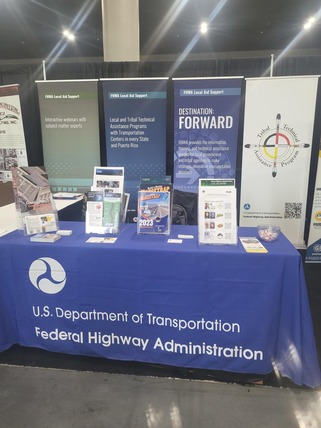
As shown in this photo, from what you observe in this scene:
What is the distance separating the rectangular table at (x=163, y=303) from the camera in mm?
1507

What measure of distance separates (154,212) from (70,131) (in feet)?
7.40

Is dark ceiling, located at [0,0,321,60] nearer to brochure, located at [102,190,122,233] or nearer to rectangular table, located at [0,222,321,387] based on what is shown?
brochure, located at [102,190,122,233]

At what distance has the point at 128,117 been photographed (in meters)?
3.41

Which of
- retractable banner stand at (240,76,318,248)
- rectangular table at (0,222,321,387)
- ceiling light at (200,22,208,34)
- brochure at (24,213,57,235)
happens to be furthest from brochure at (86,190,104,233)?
ceiling light at (200,22,208,34)

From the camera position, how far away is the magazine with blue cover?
1.73 meters

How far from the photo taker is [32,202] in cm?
179

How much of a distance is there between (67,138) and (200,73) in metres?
1.69

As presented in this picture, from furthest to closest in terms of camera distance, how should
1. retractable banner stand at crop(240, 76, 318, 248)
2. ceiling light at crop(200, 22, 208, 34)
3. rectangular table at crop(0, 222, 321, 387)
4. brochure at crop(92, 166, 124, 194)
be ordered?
ceiling light at crop(200, 22, 208, 34) < retractable banner stand at crop(240, 76, 318, 248) < brochure at crop(92, 166, 124, 194) < rectangular table at crop(0, 222, 321, 387)

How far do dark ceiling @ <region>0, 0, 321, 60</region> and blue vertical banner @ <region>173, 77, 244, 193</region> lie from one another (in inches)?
101

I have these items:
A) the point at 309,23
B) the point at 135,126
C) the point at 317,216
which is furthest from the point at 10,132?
the point at 309,23

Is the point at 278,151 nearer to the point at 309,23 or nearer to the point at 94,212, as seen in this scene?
the point at 94,212

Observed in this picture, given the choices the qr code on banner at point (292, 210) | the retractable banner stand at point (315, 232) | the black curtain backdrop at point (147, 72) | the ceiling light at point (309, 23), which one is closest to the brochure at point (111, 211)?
the black curtain backdrop at point (147, 72)

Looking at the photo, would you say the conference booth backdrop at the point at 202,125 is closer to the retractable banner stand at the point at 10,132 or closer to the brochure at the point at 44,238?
the retractable banner stand at the point at 10,132

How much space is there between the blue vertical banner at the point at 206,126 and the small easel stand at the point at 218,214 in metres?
1.82
